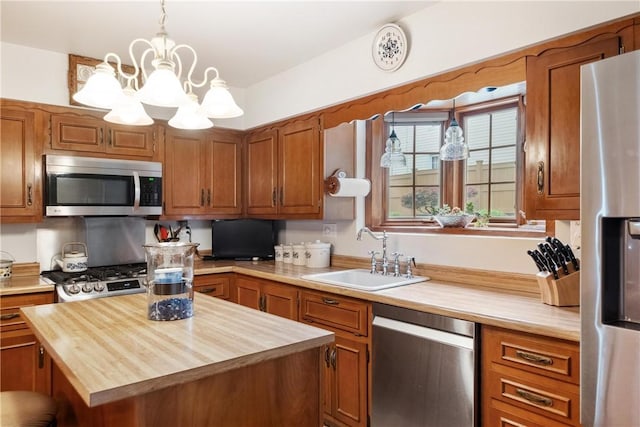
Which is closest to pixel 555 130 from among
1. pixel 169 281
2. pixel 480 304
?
pixel 480 304

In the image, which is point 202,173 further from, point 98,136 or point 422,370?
point 422,370

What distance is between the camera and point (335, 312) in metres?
2.51

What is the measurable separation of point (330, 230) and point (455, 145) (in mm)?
1188

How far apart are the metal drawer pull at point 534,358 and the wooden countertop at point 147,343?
79 cm

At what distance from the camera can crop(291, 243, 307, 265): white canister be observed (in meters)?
3.43

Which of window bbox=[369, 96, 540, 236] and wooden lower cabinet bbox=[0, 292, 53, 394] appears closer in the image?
wooden lower cabinet bbox=[0, 292, 53, 394]

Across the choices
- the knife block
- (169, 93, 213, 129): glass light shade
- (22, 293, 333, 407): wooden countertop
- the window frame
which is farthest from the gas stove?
the knife block

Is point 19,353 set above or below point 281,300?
below

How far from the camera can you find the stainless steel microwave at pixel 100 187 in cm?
299

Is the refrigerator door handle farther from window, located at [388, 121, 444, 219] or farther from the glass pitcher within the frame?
window, located at [388, 121, 444, 219]

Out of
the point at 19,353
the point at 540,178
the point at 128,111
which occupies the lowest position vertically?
the point at 19,353

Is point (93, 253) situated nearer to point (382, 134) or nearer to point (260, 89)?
point (260, 89)

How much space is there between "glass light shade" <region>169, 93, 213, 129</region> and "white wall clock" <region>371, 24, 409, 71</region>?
127 centimetres

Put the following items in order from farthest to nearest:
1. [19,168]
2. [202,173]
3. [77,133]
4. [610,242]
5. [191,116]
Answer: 1. [202,173]
2. [77,133]
3. [19,168]
4. [191,116]
5. [610,242]
